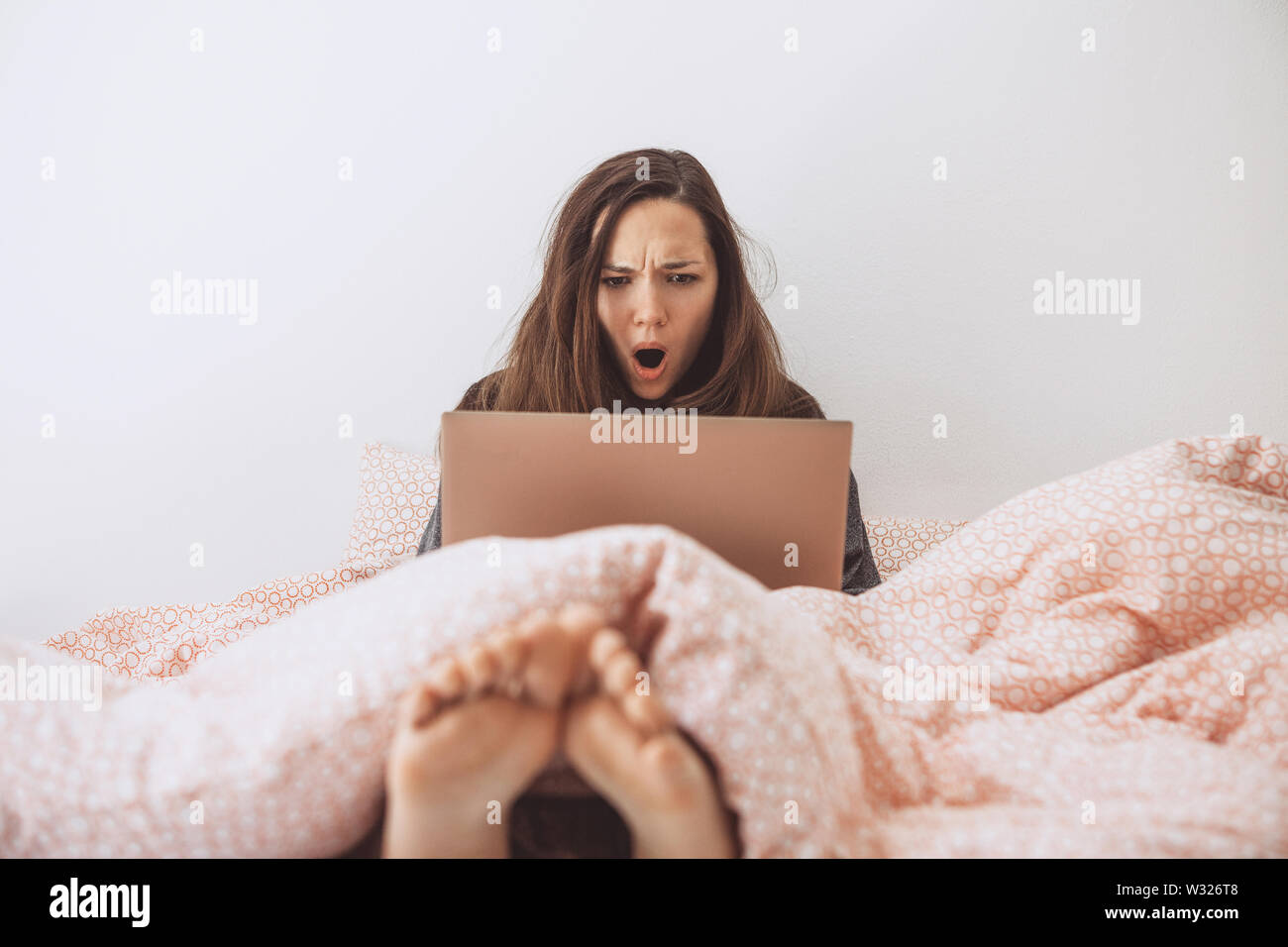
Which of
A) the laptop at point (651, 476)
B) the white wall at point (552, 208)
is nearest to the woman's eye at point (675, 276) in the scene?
the white wall at point (552, 208)

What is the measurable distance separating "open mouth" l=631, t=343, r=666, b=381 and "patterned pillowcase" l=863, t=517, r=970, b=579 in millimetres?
460

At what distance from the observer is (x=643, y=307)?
147 centimetres

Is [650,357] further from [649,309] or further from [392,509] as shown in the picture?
[392,509]

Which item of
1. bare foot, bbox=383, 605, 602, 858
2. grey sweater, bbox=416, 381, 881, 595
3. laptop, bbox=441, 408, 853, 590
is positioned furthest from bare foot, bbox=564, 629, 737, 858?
grey sweater, bbox=416, 381, 881, 595

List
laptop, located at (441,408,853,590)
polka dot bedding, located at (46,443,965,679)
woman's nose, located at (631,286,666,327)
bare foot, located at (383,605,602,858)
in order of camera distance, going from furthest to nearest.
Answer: woman's nose, located at (631,286,666,327) → polka dot bedding, located at (46,443,965,679) → laptop, located at (441,408,853,590) → bare foot, located at (383,605,602,858)

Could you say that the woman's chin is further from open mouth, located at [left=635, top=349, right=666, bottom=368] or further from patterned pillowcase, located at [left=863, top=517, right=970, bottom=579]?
patterned pillowcase, located at [left=863, top=517, right=970, bottom=579]

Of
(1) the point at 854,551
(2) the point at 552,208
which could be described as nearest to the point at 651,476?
(1) the point at 854,551

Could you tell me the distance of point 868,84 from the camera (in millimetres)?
1663

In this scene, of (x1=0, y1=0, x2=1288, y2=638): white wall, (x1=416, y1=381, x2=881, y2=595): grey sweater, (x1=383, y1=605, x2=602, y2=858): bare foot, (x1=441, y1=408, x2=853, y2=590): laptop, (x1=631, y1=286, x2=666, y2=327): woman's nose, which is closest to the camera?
(x1=383, y1=605, x2=602, y2=858): bare foot

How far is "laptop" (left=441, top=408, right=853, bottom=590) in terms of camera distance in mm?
855

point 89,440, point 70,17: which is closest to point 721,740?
point 89,440
